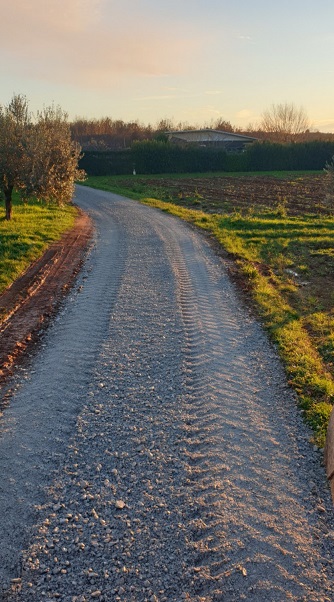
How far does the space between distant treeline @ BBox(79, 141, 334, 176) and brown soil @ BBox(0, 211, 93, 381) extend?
130 ft

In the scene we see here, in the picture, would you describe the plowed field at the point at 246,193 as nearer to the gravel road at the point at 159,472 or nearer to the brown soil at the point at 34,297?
the brown soil at the point at 34,297

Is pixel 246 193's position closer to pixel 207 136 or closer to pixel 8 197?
pixel 8 197

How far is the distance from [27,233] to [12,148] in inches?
166

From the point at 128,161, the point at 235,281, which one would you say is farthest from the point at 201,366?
the point at 128,161

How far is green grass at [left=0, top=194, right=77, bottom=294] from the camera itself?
1259 cm

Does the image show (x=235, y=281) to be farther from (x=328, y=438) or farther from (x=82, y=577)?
(x=82, y=577)

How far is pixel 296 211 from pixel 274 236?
9109 mm

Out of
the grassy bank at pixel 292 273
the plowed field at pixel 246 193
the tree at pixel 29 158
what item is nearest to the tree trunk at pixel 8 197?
the tree at pixel 29 158

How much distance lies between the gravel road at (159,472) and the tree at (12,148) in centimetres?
1166

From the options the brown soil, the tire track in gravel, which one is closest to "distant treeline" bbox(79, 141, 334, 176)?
the brown soil

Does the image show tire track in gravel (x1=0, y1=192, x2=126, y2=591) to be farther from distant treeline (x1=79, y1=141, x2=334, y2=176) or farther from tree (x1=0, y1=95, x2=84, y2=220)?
distant treeline (x1=79, y1=141, x2=334, y2=176)

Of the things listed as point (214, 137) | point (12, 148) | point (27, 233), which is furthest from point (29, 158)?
point (214, 137)

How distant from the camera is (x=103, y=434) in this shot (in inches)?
227

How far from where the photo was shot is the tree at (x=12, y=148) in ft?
59.9
